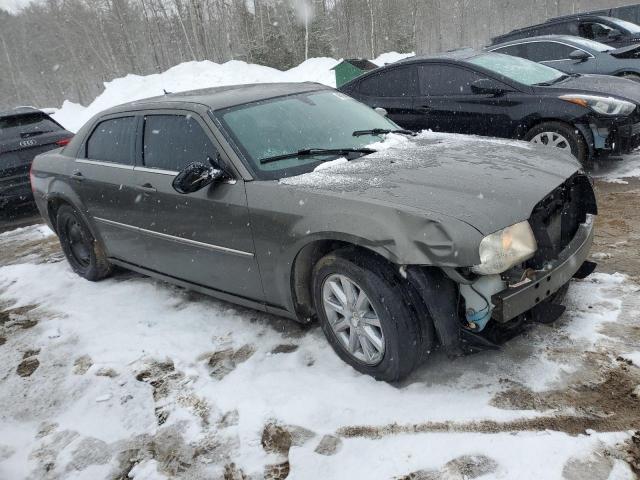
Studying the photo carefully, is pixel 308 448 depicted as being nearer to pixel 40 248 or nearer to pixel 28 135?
pixel 40 248

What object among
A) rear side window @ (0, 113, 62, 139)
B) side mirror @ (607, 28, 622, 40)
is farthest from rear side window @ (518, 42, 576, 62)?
rear side window @ (0, 113, 62, 139)

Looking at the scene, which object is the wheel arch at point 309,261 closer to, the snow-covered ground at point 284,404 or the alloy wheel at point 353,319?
the alloy wheel at point 353,319

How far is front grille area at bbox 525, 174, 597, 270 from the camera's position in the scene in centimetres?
265

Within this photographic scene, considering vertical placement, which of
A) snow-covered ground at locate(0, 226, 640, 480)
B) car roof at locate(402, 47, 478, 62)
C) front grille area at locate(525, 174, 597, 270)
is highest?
car roof at locate(402, 47, 478, 62)

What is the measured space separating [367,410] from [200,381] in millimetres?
1116

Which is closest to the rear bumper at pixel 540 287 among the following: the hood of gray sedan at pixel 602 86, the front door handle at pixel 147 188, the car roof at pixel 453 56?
the front door handle at pixel 147 188

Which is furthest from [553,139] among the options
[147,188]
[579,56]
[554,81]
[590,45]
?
[147,188]

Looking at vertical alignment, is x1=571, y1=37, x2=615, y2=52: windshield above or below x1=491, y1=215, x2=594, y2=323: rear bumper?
above

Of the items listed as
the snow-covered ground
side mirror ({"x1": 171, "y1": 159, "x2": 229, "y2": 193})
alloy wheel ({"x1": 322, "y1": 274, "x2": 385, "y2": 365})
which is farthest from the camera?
side mirror ({"x1": 171, "y1": 159, "x2": 229, "y2": 193})

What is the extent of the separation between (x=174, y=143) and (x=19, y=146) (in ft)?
16.8

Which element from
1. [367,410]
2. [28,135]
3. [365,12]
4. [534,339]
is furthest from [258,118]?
[365,12]

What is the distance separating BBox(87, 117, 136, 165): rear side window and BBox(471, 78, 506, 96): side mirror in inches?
151

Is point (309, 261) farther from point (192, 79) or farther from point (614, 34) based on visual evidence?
point (192, 79)

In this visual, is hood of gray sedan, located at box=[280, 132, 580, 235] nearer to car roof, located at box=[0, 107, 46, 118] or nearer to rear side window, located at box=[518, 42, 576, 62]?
rear side window, located at box=[518, 42, 576, 62]
